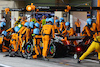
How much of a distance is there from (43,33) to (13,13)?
15877 mm

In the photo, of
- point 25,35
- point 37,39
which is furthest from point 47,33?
point 25,35

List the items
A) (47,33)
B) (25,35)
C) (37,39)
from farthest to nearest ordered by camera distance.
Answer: (25,35) < (37,39) < (47,33)

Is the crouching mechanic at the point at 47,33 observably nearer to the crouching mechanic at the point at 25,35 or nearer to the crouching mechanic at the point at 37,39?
the crouching mechanic at the point at 37,39

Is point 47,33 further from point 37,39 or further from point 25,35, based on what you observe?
point 25,35

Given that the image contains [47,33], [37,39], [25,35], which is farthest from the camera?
[25,35]

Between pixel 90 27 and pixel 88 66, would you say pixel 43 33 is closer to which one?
pixel 88 66

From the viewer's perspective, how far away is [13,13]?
87.0ft

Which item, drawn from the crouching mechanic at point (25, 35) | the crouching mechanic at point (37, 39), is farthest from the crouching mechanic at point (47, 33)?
Answer: the crouching mechanic at point (25, 35)

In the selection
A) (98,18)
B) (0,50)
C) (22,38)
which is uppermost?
(98,18)

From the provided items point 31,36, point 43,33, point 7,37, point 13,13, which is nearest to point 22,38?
point 31,36

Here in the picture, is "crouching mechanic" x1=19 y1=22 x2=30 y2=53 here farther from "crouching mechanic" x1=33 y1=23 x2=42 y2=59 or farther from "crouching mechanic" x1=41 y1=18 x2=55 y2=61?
"crouching mechanic" x1=41 y1=18 x2=55 y2=61

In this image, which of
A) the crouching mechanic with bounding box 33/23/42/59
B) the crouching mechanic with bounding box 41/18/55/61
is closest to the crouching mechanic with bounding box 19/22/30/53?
the crouching mechanic with bounding box 33/23/42/59

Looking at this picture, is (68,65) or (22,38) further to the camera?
(22,38)

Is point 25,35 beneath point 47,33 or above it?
beneath
